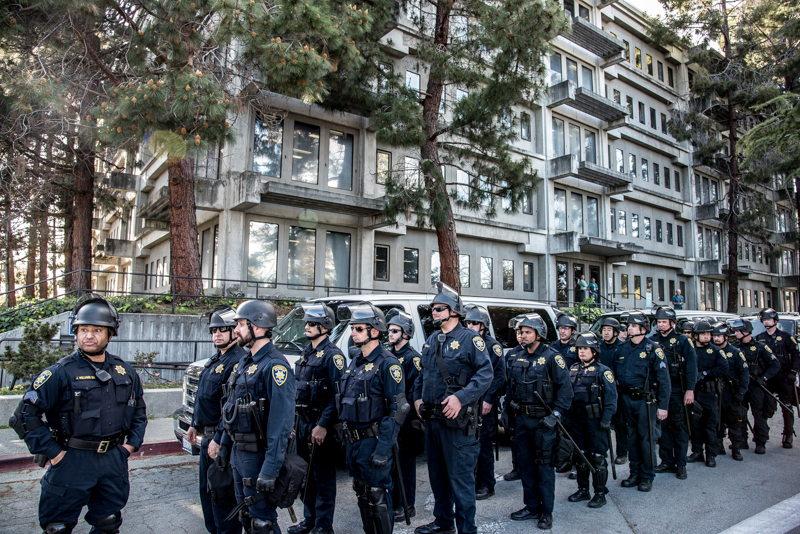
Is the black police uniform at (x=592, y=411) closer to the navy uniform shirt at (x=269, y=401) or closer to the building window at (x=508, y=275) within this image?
the navy uniform shirt at (x=269, y=401)

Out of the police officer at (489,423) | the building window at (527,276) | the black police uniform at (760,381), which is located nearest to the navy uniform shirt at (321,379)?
the police officer at (489,423)

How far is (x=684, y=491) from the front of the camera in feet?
20.9

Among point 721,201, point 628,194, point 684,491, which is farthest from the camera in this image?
point 721,201

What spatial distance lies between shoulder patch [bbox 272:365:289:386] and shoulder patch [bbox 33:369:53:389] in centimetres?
157

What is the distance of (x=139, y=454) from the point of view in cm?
770

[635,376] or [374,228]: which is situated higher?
[374,228]

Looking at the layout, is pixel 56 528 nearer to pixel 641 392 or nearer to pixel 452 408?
pixel 452 408

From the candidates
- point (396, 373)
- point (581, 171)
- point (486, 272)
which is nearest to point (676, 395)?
point (396, 373)

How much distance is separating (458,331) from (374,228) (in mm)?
15116

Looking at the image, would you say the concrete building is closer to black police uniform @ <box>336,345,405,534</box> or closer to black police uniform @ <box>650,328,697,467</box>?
black police uniform @ <box>336,345,405,534</box>

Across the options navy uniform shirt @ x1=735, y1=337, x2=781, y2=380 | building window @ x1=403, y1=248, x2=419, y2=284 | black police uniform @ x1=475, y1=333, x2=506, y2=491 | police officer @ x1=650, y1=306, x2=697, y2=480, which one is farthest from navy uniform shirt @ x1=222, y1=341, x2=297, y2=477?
building window @ x1=403, y1=248, x2=419, y2=284

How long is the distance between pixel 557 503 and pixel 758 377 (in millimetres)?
5151

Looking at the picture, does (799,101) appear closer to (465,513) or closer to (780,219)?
(465,513)

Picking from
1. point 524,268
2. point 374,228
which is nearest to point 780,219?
point 524,268
